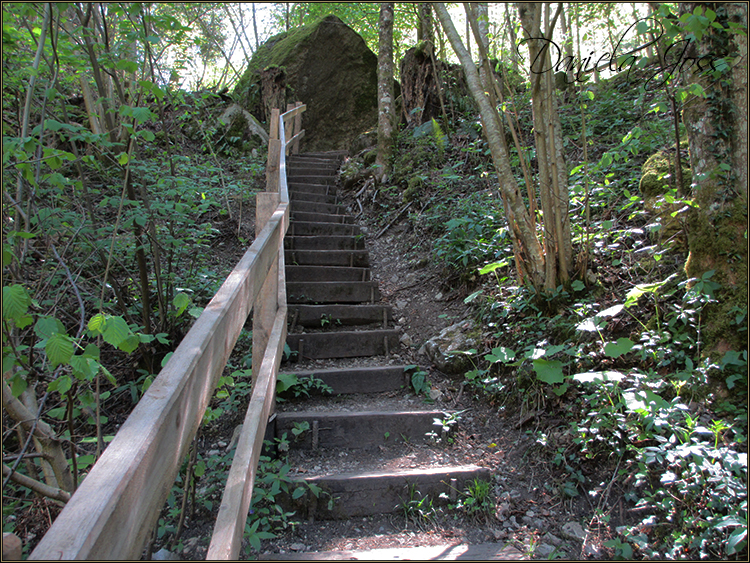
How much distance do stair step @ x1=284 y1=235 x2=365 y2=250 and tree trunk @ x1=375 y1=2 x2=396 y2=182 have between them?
120 inches

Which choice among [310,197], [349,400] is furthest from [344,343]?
[310,197]

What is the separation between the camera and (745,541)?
1.59 m

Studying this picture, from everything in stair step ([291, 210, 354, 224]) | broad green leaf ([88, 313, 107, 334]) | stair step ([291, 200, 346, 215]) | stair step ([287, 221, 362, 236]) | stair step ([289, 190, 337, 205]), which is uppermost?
stair step ([289, 190, 337, 205])

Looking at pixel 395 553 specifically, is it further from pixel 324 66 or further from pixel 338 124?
pixel 324 66

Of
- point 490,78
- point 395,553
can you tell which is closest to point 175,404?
point 395,553

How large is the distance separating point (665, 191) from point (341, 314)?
108 inches

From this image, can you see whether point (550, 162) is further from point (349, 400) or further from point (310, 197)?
point (310, 197)

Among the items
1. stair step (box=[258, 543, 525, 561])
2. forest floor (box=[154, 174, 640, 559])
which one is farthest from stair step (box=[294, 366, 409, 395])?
stair step (box=[258, 543, 525, 561])

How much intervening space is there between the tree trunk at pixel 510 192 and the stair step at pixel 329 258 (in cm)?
202

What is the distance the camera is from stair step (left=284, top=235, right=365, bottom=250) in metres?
5.03

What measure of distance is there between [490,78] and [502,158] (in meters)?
0.60

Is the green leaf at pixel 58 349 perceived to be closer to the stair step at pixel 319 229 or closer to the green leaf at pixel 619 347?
the green leaf at pixel 619 347

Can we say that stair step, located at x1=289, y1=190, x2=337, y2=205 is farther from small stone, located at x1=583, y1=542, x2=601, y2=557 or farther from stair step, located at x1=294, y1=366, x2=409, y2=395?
small stone, located at x1=583, y1=542, x2=601, y2=557

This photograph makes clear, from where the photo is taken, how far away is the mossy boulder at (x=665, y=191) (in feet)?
8.97
